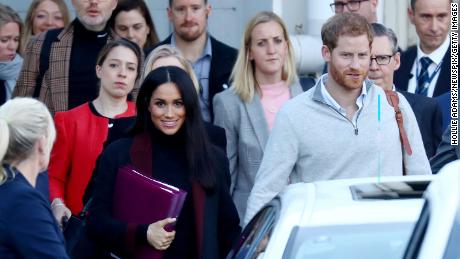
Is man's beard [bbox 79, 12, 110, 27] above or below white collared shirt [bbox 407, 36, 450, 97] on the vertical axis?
above

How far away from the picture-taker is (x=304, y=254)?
4.27 metres

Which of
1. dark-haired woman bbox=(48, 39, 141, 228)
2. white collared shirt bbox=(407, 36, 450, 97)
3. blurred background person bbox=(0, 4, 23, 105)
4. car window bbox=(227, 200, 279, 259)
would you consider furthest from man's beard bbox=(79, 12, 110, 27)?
car window bbox=(227, 200, 279, 259)

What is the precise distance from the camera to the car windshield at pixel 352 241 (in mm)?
4207

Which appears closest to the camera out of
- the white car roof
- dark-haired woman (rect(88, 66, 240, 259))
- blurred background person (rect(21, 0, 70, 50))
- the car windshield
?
the car windshield

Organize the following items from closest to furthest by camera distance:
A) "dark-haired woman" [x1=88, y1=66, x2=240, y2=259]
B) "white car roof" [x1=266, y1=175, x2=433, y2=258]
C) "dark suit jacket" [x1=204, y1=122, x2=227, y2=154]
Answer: "white car roof" [x1=266, y1=175, x2=433, y2=258], "dark-haired woman" [x1=88, y1=66, x2=240, y2=259], "dark suit jacket" [x1=204, y1=122, x2=227, y2=154]

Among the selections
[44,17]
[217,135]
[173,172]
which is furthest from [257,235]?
[44,17]

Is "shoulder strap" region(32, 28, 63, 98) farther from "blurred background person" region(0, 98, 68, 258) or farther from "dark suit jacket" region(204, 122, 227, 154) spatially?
"blurred background person" region(0, 98, 68, 258)

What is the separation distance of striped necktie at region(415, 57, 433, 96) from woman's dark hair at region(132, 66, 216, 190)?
2546mm

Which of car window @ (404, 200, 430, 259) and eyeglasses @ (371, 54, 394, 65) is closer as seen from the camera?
car window @ (404, 200, 430, 259)

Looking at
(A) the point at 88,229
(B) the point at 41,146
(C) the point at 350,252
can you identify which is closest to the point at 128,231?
(A) the point at 88,229

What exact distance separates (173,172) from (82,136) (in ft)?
4.12

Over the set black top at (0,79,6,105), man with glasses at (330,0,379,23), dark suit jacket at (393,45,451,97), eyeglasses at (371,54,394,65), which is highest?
man with glasses at (330,0,379,23)

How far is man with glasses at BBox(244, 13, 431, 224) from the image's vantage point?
20.4ft

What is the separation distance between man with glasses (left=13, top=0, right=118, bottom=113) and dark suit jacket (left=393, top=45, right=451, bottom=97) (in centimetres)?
199
